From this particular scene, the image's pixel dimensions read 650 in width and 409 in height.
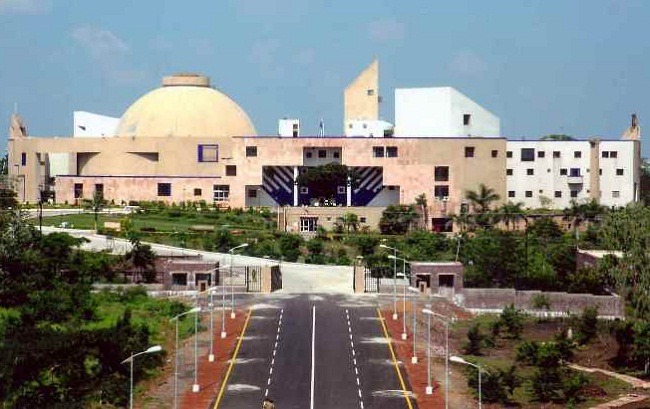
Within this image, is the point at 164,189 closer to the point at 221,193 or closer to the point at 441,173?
the point at 221,193

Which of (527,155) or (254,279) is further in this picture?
(527,155)

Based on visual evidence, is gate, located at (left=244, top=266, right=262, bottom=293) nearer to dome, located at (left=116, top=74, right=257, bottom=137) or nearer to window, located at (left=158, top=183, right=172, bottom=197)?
window, located at (left=158, top=183, right=172, bottom=197)

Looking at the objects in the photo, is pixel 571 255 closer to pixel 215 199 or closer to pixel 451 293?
pixel 451 293

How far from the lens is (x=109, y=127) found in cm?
13738

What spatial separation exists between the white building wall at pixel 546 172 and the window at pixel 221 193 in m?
25.8

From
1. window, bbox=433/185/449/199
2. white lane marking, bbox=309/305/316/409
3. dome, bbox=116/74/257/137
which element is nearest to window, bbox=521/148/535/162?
window, bbox=433/185/449/199

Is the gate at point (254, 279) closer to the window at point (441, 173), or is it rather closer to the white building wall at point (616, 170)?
the window at point (441, 173)

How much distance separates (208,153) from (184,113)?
6.19 m

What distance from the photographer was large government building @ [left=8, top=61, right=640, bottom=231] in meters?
115

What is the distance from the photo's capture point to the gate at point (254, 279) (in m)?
75.4

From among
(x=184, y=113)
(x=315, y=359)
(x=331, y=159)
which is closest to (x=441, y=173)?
(x=331, y=159)

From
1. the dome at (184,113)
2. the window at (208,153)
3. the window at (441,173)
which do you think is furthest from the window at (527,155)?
the window at (208,153)

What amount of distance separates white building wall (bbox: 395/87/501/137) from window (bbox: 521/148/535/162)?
5.30 meters

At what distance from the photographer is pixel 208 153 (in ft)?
396
